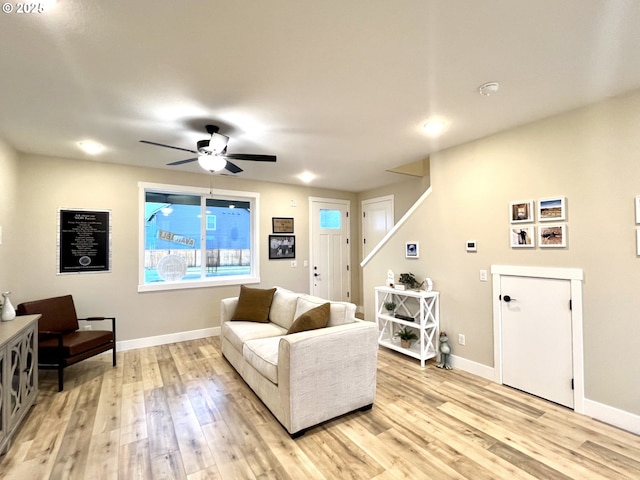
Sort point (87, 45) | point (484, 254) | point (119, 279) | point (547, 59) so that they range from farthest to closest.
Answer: point (119, 279), point (484, 254), point (547, 59), point (87, 45)

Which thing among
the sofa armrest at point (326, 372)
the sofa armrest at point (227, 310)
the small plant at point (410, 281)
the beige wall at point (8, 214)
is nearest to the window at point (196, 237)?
the sofa armrest at point (227, 310)

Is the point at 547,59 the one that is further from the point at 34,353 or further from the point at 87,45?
the point at 34,353

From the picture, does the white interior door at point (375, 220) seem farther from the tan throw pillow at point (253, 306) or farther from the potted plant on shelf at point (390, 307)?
the tan throw pillow at point (253, 306)

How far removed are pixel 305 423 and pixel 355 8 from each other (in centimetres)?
269

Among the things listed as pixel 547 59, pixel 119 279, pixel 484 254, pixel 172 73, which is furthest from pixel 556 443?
pixel 119 279

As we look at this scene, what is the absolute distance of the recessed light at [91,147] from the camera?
326 cm

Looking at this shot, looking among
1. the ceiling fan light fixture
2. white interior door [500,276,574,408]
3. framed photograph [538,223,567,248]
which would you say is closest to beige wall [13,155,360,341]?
the ceiling fan light fixture

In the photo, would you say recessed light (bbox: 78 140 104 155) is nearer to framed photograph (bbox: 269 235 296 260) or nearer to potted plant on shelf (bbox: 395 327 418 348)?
framed photograph (bbox: 269 235 296 260)

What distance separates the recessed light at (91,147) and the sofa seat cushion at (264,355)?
9.29 feet

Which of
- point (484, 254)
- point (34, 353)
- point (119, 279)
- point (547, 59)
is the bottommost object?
point (34, 353)

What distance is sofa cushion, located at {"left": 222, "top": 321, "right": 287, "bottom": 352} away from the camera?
10.3 feet

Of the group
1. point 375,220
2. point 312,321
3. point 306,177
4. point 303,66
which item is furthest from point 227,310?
point 375,220

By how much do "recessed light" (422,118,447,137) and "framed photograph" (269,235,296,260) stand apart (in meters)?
3.15

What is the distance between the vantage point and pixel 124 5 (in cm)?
143
